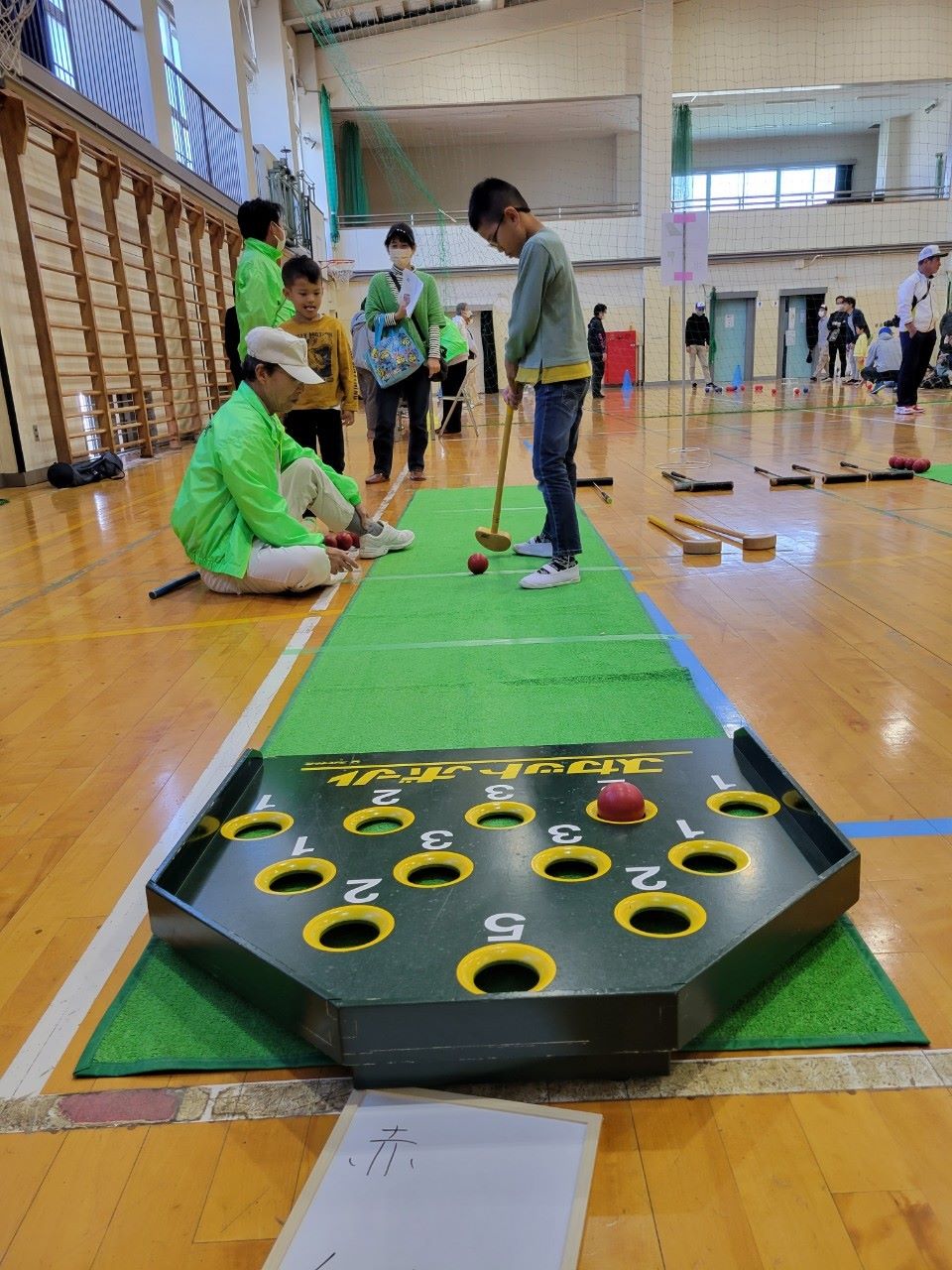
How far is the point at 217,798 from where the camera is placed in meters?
1.79

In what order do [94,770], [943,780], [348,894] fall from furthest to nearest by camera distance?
[94,770] → [943,780] → [348,894]

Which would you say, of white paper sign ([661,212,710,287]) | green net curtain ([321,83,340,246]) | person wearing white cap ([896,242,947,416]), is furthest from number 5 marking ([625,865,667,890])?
green net curtain ([321,83,340,246])

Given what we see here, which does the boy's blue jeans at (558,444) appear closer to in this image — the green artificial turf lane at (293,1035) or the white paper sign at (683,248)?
the green artificial turf lane at (293,1035)

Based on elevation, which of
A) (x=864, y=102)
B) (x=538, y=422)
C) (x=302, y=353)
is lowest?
(x=538, y=422)

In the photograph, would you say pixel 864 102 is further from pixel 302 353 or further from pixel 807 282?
pixel 302 353

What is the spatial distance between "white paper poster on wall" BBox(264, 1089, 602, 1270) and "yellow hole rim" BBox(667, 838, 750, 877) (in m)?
0.51

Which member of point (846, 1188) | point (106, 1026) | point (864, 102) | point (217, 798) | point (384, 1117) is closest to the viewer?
point (846, 1188)

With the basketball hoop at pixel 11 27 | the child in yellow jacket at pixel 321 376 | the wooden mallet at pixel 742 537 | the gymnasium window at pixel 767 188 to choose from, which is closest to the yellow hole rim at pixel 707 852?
the wooden mallet at pixel 742 537

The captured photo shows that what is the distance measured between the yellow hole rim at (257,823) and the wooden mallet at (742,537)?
3.08m

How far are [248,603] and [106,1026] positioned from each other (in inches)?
104

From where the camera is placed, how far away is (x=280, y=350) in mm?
3451

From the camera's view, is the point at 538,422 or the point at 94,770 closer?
the point at 94,770

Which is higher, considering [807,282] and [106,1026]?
[807,282]

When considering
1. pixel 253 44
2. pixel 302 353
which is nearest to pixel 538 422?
pixel 302 353
